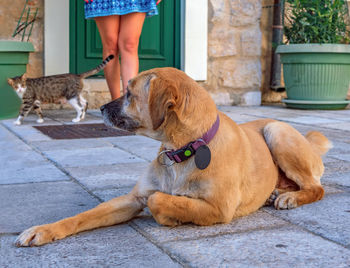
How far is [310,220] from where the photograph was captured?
8.43 ft

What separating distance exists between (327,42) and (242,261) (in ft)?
20.3

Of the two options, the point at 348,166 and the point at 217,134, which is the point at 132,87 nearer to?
the point at 217,134

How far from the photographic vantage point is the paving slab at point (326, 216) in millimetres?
2354

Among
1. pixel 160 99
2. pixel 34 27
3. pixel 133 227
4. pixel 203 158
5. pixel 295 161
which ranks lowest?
pixel 133 227

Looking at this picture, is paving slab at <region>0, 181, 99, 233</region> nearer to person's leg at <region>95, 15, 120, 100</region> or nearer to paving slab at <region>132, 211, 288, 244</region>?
paving slab at <region>132, 211, 288, 244</region>

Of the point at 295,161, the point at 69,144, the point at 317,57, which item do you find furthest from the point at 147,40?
the point at 295,161

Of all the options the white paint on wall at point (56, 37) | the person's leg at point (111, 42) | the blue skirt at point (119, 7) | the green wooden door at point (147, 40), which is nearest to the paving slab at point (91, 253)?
the blue skirt at point (119, 7)

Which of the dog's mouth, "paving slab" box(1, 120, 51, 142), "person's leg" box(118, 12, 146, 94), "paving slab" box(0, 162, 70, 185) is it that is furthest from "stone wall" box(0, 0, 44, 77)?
the dog's mouth

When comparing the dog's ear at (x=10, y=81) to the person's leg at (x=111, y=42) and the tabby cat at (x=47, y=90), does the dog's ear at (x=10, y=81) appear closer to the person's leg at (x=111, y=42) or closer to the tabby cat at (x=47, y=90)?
the tabby cat at (x=47, y=90)

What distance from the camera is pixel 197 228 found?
242cm

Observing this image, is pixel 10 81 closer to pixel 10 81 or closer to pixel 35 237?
pixel 10 81

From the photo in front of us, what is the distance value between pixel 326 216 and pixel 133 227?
0.97 metres

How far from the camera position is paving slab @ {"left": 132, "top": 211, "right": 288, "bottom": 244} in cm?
232

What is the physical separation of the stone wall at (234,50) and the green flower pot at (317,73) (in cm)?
57
